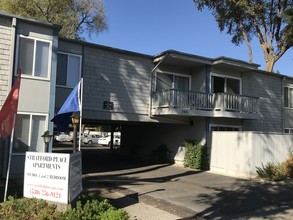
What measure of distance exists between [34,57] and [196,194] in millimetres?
8333

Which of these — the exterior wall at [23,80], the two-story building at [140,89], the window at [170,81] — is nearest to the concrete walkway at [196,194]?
the exterior wall at [23,80]

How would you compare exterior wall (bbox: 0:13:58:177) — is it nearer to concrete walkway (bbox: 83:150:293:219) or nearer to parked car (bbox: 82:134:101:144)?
concrete walkway (bbox: 83:150:293:219)

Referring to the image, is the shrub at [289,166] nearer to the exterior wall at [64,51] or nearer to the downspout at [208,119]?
the downspout at [208,119]

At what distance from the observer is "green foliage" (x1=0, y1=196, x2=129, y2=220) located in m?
6.84

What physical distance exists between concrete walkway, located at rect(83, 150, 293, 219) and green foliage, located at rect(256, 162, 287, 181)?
74cm

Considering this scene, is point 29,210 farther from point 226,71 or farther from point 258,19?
point 258,19

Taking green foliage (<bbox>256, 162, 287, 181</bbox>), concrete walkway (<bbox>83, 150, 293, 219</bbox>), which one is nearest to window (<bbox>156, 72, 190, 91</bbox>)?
concrete walkway (<bbox>83, 150, 293, 219</bbox>)

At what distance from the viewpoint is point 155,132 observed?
22922 mm

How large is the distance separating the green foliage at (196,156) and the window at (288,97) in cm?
956

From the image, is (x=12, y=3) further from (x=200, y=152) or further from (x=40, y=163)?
(x=40, y=163)

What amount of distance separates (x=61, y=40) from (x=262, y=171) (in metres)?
11.2

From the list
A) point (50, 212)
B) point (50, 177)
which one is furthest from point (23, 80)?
point (50, 212)

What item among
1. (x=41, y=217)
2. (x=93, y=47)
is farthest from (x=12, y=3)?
(x=41, y=217)

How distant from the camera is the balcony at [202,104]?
18.1m
